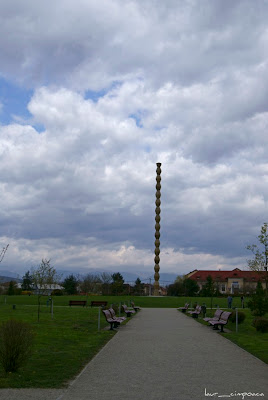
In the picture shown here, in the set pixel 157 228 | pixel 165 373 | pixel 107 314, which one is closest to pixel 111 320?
pixel 107 314

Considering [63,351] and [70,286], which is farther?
[70,286]

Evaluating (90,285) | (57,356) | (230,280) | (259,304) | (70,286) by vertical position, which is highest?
(259,304)

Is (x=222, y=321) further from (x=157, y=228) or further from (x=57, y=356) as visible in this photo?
(x=157, y=228)

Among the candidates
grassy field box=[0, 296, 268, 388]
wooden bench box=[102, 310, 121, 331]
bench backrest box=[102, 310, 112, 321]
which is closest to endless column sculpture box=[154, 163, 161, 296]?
grassy field box=[0, 296, 268, 388]

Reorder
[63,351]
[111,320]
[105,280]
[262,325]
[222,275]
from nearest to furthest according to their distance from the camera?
[63,351], [262,325], [111,320], [105,280], [222,275]

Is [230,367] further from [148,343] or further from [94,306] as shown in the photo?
[94,306]

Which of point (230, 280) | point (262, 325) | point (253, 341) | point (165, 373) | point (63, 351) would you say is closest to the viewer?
point (165, 373)

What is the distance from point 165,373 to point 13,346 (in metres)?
2.68

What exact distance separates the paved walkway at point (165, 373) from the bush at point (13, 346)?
1.09 metres

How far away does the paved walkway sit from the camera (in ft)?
22.4

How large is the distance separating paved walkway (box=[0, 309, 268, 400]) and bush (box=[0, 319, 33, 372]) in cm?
109

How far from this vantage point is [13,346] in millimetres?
8195

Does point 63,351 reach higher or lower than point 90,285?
higher

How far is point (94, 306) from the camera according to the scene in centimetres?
3503
